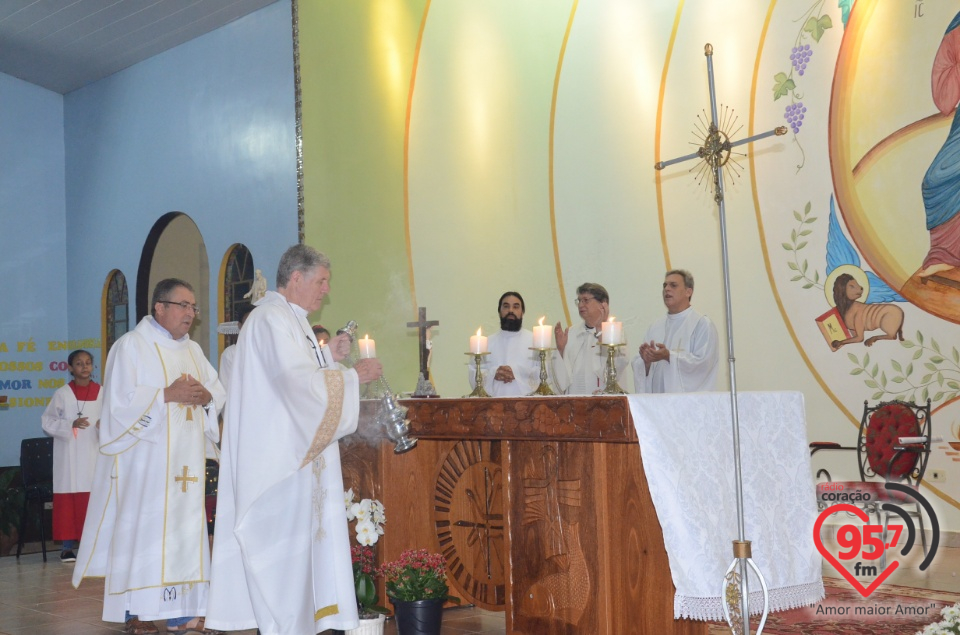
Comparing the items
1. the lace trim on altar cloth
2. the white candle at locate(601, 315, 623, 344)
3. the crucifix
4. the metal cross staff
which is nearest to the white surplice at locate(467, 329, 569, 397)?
the crucifix

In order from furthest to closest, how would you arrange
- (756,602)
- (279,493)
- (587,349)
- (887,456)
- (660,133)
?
(660,133)
(587,349)
(887,456)
(279,493)
(756,602)

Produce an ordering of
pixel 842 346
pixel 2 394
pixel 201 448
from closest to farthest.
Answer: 1. pixel 201 448
2. pixel 842 346
3. pixel 2 394

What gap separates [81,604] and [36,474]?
11.7 feet

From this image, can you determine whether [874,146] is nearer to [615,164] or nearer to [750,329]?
[750,329]

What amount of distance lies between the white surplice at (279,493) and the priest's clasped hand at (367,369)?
0.04 m

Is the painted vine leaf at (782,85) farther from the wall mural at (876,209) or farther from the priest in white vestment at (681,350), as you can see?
the priest in white vestment at (681,350)

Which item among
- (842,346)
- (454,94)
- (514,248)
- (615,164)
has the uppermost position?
(454,94)

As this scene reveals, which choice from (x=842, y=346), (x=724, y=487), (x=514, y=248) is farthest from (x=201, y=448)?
(x=842, y=346)

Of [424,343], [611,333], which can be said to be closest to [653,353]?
[611,333]

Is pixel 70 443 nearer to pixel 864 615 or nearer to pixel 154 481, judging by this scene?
pixel 154 481

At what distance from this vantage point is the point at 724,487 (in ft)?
12.2

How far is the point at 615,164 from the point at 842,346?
2.14m

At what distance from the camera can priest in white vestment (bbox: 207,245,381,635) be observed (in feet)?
12.8

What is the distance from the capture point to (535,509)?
4.12 metres
